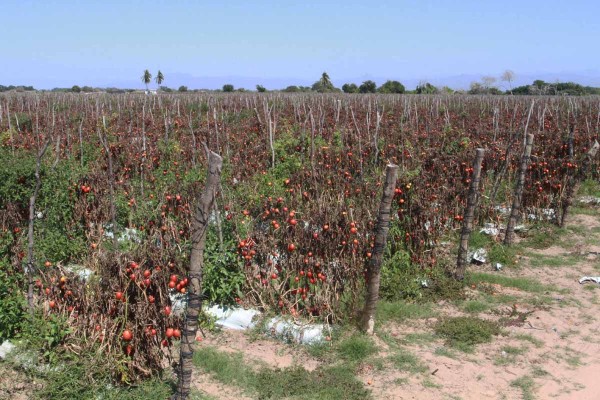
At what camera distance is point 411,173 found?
5645mm

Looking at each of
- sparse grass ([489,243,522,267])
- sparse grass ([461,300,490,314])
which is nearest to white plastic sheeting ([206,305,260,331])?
sparse grass ([461,300,490,314])

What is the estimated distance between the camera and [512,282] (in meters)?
5.38

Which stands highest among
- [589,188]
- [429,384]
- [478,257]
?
[589,188]

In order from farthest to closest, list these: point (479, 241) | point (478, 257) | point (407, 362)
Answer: point (479, 241)
point (478, 257)
point (407, 362)

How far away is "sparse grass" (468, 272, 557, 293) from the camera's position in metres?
5.27

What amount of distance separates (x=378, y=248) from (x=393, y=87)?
43410 mm

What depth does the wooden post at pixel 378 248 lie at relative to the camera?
403cm

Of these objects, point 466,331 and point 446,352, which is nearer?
point 446,352

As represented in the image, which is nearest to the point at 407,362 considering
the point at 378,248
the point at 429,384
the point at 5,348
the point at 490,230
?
the point at 429,384

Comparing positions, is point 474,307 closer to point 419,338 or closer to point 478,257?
point 419,338

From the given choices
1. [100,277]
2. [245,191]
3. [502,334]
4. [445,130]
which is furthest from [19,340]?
[445,130]

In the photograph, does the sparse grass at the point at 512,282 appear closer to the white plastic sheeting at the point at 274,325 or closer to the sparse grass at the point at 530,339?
the sparse grass at the point at 530,339

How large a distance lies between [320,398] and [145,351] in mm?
1181

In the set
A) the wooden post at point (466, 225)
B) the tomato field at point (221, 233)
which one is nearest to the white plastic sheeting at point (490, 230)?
the tomato field at point (221, 233)
